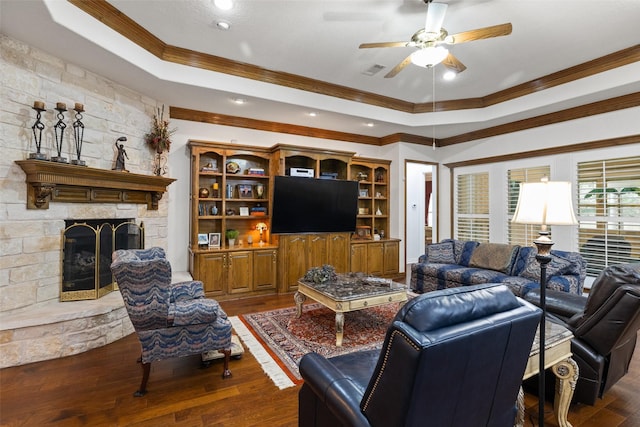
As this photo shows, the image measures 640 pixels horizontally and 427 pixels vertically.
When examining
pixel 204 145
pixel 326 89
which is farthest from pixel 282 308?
pixel 326 89

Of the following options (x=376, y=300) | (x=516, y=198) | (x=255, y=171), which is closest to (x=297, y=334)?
(x=376, y=300)

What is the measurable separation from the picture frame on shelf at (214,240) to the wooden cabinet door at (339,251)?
1.82 metres

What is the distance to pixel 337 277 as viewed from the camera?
151 inches

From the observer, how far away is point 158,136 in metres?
4.22

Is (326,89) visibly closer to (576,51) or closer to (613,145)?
(576,51)

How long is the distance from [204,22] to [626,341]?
4333 mm

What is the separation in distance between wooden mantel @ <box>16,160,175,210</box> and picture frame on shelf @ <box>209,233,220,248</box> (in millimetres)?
910

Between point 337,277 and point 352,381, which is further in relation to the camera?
point 337,277

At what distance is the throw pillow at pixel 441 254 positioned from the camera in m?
4.93

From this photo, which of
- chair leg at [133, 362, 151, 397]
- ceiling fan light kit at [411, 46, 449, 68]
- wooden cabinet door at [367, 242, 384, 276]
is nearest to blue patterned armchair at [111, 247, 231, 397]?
chair leg at [133, 362, 151, 397]

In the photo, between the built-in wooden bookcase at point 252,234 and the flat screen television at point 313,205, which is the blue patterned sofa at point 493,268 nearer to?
the built-in wooden bookcase at point 252,234

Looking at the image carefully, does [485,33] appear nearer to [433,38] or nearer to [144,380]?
[433,38]

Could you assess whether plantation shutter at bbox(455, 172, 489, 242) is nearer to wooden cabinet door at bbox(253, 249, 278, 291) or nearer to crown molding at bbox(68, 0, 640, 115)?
crown molding at bbox(68, 0, 640, 115)

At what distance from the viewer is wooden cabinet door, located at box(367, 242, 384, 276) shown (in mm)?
5879
